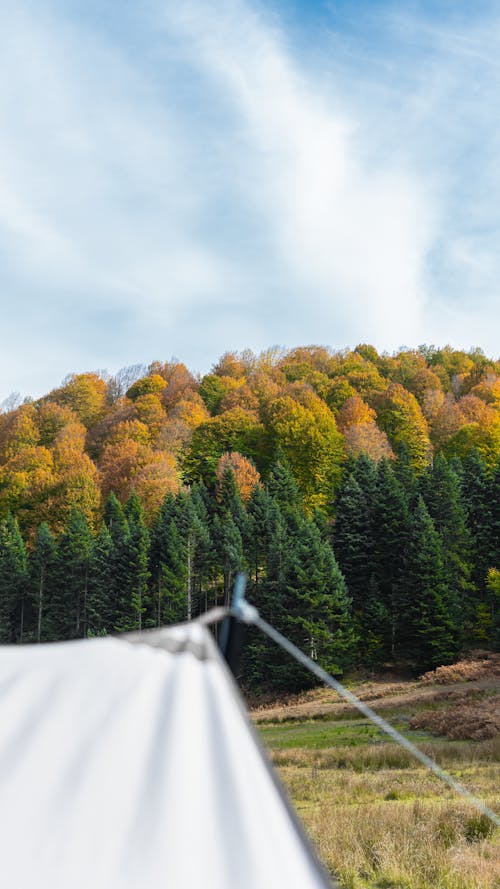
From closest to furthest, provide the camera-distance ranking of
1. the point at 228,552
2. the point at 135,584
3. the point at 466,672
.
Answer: the point at 466,672
the point at 135,584
the point at 228,552

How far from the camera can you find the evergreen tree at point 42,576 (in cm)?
6047

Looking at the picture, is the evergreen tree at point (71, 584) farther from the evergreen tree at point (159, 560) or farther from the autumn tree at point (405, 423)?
A: the autumn tree at point (405, 423)

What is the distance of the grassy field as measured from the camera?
25.1ft

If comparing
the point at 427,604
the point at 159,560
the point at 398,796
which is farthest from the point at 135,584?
the point at 398,796

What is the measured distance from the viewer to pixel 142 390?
4227 inches

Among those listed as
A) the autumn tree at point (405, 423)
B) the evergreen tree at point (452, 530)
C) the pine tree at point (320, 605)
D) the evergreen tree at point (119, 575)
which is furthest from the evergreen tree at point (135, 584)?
the autumn tree at point (405, 423)

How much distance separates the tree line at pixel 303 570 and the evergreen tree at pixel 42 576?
0.12 metres

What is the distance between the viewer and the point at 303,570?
4756 cm

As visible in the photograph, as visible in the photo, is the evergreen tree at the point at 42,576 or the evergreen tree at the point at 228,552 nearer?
the evergreen tree at the point at 228,552

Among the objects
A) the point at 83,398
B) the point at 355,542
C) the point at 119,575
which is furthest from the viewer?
the point at 83,398

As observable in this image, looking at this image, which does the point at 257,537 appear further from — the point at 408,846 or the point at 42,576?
the point at 408,846

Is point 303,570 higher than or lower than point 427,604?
higher

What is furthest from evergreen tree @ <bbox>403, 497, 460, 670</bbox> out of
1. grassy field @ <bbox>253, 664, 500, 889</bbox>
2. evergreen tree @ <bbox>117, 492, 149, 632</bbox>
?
evergreen tree @ <bbox>117, 492, 149, 632</bbox>

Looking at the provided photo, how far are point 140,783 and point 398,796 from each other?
11.3 m
